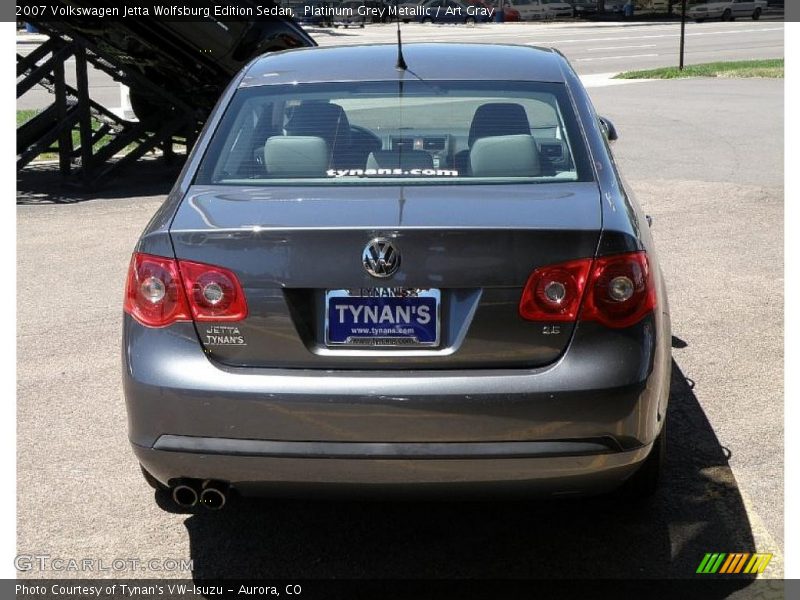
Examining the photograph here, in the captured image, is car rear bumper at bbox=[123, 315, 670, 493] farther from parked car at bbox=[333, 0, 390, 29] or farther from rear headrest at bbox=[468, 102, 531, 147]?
parked car at bbox=[333, 0, 390, 29]

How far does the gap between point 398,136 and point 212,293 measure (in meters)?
1.10

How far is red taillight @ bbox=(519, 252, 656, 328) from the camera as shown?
133 inches

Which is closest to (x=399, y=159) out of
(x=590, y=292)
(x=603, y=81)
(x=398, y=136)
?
(x=398, y=136)

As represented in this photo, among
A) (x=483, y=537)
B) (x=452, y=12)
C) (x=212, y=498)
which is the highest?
(x=212, y=498)

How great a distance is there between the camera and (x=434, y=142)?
4402 millimetres

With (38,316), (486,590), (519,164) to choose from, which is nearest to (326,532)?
(486,590)

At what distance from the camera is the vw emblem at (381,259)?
10.9ft

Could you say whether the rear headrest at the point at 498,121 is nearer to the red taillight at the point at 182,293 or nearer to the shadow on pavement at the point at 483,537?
the red taillight at the point at 182,293

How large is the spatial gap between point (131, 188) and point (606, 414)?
1024cm

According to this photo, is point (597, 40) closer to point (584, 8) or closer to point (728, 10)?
point (728, 10)

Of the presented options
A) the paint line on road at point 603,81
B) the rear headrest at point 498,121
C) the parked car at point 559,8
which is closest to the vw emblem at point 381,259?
the rear headrest at point 498,121

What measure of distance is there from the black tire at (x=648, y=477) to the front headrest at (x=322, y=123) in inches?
62.4

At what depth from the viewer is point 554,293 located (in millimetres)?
3385

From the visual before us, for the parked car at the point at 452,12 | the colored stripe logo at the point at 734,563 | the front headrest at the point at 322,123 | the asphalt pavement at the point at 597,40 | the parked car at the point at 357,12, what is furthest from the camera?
the parked car at the point at 452,12
